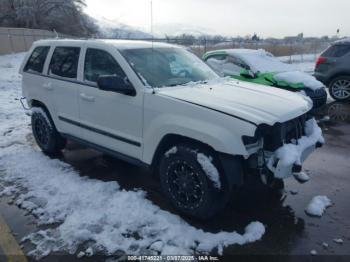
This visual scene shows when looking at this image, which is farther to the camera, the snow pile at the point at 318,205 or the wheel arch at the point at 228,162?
the snow pile at the point at 318,205

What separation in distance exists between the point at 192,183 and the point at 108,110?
1523 millimetres

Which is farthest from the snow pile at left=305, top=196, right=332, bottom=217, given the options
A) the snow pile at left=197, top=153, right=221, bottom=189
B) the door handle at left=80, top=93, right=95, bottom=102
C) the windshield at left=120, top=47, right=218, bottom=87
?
the door handle at left=80, top=93, right=95, bottom=102

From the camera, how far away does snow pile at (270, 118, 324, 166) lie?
136 inches

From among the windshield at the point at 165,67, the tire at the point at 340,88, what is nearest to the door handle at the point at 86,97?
the windshield at the point at 165,67

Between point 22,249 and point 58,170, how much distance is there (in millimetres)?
1919

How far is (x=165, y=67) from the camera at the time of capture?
448 cm

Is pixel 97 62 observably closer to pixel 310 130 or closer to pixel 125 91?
pixel 125 91

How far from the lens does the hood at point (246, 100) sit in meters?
3.43

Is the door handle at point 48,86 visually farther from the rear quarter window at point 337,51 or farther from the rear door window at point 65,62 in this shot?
the rear quarter window at point 337,51

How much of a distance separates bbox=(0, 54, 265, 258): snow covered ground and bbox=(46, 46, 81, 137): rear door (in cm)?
67

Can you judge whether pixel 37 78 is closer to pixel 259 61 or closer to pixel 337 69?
pixel 259 61

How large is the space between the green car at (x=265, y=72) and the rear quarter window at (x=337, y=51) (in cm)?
190

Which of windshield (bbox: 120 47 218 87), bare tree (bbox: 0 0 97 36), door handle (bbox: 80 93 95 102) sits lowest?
door handle (bbox: 80 93 95 102)

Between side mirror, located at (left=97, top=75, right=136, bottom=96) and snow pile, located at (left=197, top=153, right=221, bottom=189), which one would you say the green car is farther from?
snow pile, located at (left=197, top=153, right=221, bottom=189)
